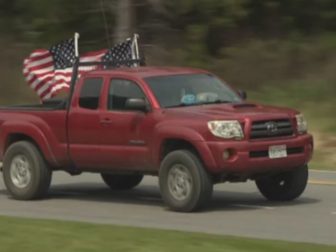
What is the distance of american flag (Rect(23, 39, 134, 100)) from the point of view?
17266mm

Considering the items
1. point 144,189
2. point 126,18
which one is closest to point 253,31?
point 126,18

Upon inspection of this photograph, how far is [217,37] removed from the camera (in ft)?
111

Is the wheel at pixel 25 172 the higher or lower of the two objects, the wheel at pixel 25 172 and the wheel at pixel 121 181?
the higher

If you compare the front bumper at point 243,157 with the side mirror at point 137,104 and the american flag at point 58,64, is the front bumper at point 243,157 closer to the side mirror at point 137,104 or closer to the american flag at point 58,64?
the side mirror at point 137,104

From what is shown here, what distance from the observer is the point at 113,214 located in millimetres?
13258

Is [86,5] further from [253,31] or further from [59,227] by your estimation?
[59,227]

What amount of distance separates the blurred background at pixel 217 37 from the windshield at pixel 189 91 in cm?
1380

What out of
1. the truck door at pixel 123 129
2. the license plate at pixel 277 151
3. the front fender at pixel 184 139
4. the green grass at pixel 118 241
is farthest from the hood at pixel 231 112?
the green grass at pixel 118 241

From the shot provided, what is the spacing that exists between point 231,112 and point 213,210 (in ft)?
4.53

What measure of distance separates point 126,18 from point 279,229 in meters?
20.7

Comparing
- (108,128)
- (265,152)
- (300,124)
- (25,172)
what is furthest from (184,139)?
(25,172)

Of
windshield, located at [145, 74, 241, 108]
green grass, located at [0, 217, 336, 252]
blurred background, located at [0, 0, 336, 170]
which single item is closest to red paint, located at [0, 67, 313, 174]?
windshield, located at [145, 74, 241, 108]

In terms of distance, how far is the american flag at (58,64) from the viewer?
17.3m

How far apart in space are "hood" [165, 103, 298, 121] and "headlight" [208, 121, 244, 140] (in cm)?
9
